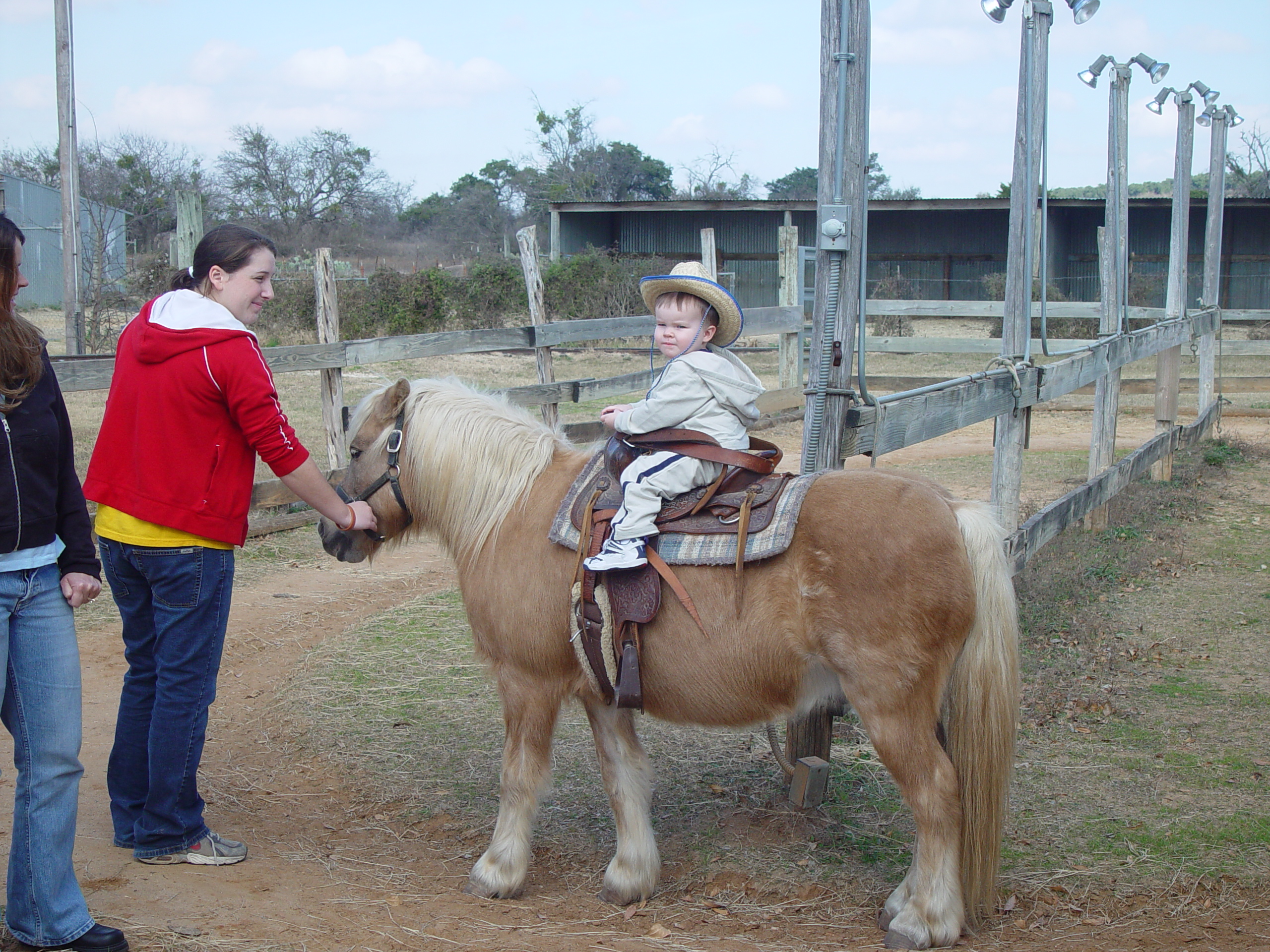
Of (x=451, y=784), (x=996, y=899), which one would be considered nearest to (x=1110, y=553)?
(x=996, y=899)

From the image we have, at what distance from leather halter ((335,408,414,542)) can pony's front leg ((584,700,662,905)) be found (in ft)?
3.18

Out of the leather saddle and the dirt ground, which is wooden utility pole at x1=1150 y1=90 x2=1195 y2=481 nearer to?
the dirt ground

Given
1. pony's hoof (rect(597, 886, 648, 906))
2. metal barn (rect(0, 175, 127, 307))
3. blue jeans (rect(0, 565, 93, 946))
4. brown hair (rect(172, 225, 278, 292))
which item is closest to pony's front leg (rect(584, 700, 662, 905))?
pony's hoof (rect(597, 886, 648, 906))

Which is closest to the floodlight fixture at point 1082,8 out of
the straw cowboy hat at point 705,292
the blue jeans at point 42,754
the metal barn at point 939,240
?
the straw cowboy hat at point 705,292

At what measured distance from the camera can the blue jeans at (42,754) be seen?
2613 mm

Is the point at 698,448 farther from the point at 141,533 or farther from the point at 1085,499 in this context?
the point at 1085,499

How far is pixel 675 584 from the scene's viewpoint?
298 cm

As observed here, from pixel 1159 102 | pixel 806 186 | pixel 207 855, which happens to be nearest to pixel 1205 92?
pixel 1159 102

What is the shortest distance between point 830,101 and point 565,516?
1.84 m

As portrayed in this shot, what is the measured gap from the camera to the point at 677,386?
3070 mm

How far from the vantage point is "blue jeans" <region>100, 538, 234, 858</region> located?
3.13 meters

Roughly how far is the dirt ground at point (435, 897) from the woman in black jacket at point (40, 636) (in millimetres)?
280

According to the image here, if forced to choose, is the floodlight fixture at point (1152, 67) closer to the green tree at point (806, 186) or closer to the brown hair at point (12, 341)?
the brown hair at point (12, 341)

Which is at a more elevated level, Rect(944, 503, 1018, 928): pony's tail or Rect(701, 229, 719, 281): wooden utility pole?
Rect(701, 229, 719, 281): wooden utility pole
